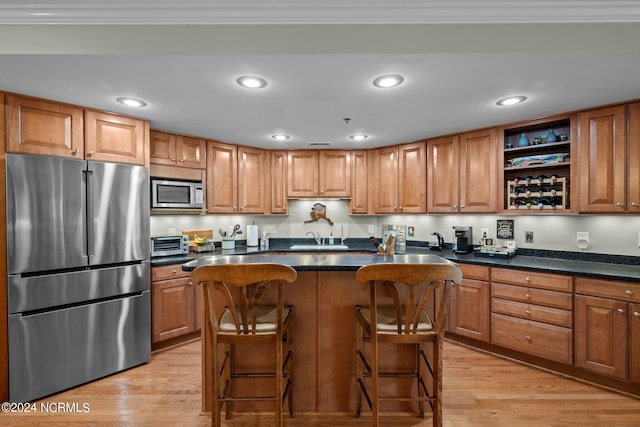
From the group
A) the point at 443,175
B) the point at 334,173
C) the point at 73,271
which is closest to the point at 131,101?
the point at 73,271

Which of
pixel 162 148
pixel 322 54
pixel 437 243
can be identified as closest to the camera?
pixel 322 54

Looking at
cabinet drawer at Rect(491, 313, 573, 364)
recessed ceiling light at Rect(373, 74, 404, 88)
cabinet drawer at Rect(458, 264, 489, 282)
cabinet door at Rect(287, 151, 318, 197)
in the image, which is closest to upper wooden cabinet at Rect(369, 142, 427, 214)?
cabinet door at Rect(287, 151, 318, 197)

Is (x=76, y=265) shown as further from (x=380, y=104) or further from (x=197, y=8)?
(x=380, y=104)

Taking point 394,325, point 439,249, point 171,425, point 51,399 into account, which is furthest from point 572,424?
point 51,399

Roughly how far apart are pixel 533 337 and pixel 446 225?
1.63 meters

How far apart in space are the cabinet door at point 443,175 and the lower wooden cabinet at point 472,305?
79cm

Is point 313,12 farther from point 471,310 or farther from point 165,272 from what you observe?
point 471,310

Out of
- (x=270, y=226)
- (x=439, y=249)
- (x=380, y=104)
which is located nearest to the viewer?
(x=380, y=104)

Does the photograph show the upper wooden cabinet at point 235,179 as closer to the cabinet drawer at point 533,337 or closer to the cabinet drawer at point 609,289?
the cabinet drawer at point 533,337

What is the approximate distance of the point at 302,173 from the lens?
4355mm

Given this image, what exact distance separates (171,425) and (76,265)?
1439 millimetres

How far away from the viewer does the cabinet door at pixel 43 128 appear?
2236 mm

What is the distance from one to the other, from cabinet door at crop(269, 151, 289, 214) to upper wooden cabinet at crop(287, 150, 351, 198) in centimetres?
7

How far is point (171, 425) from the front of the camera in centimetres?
200
